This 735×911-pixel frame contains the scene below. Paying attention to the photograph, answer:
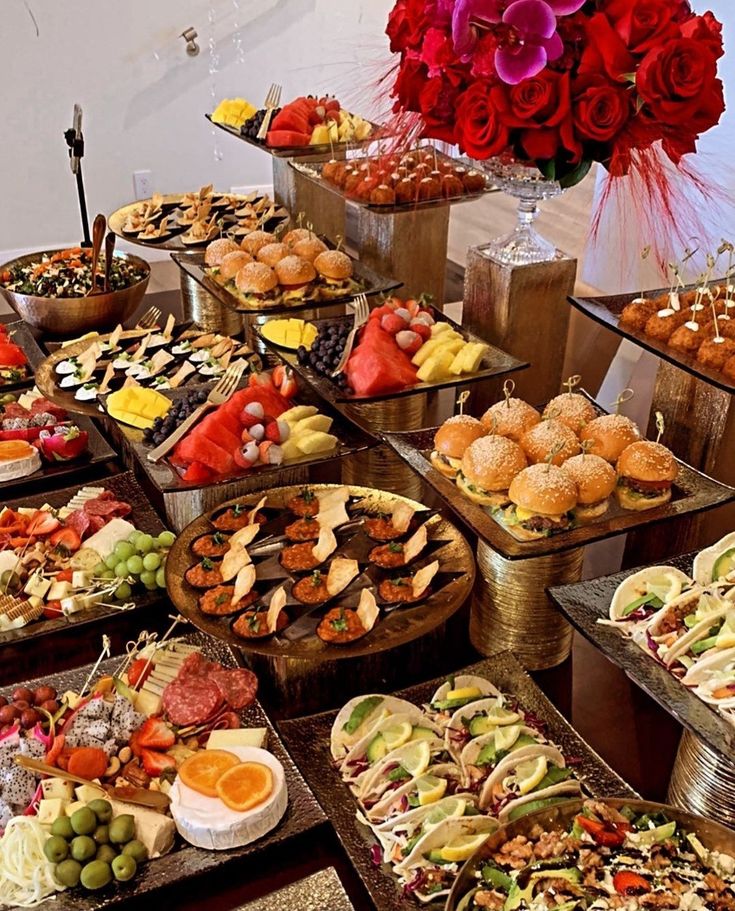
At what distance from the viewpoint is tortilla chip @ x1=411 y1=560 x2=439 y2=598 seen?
150 cm

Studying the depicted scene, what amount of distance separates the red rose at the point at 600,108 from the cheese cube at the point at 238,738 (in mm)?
1069

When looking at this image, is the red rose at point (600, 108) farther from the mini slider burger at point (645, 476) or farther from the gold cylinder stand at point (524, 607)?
the gold cylinder stand at point (524, 607)

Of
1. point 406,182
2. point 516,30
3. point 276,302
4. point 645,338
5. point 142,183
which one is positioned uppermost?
point 516,30

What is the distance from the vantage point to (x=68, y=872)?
117 centimetres

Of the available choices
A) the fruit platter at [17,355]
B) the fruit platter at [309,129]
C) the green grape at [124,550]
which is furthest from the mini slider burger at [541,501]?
the fruit platter at [309,129]

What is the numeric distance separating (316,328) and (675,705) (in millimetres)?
1259

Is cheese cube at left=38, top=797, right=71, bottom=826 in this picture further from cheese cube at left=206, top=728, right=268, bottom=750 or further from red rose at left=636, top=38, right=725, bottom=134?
red rose at left=636, top=38, right=725, bottom=134

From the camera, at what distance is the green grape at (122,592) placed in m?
1.67

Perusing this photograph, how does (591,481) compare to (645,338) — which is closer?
(591,481)

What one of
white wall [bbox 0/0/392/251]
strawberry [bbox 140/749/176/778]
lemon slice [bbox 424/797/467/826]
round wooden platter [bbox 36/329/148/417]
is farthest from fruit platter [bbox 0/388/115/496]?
white wall [bbox 0/0/392/251]

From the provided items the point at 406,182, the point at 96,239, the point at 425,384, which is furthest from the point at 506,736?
the point at 96,239

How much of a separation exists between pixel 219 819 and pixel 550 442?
748 millimetres

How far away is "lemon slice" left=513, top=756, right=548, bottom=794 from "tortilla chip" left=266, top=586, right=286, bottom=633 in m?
0.41

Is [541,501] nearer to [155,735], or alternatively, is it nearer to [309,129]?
[155,735]
